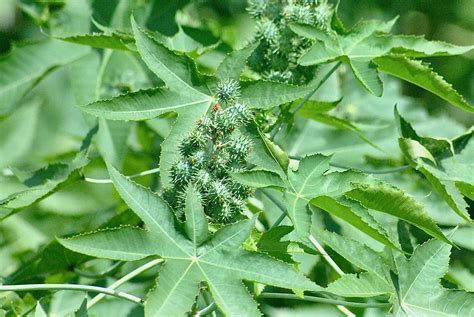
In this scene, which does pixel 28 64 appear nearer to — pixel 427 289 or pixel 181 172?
pixel 181 172

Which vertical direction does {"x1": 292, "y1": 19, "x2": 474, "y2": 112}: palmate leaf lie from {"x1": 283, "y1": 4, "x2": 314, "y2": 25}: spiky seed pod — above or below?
below

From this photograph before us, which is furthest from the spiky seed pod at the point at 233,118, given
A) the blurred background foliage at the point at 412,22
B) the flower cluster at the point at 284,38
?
the blurred background foliage at the point at 412,22

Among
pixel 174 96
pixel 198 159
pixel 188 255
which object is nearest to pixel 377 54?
pixel 174 96

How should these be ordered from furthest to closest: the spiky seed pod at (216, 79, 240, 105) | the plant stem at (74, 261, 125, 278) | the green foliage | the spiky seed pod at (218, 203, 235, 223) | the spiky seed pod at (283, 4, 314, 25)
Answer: the plant stem at (74, 261, 125, 278) < the spiky seed pod at (283, 4, 314, 25) < the spiky seed pod at (216, 79, 240, 105) < the spiky seed pod at (218, 203, 235, 223) < the green foliage

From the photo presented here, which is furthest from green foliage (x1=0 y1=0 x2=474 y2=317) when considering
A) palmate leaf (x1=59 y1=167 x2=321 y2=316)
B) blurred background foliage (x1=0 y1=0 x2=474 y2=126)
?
blurred background foliage (x1=0 y1=0 x2=474 y2=126)

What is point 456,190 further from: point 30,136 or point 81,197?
point 30,136

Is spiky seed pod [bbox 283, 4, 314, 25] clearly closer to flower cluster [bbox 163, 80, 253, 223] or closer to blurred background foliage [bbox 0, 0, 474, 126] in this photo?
flower cluster [bbox 163, 80, 253, 223]
